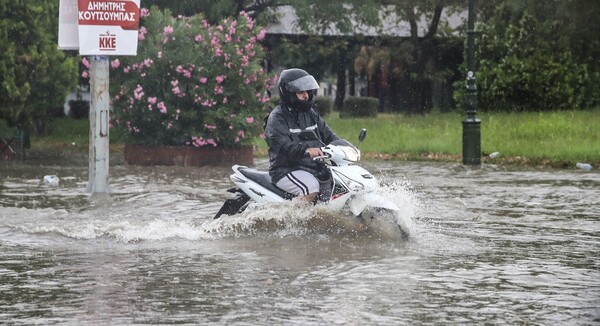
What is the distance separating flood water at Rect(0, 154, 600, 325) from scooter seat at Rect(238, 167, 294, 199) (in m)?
0.17

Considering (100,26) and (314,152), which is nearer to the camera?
(314,152)

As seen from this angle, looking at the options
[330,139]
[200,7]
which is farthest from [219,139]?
[200,7]

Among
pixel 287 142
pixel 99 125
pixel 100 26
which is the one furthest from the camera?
pixel 99 125

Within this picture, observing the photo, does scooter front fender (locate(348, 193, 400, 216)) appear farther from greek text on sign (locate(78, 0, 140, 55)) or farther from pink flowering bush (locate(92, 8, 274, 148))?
pink flowering bush (locate(92, 8, 274, 148))

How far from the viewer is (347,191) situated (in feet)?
41.3

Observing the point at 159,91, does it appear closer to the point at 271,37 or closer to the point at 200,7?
the point at 200,7

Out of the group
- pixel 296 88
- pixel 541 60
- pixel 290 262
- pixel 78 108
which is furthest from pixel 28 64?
pixel 78 108

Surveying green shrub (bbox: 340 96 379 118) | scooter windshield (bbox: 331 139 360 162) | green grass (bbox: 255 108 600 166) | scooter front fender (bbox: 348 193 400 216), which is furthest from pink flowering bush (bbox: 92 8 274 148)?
green shrub (bbox: 340 96 379 118)

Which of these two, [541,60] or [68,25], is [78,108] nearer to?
[541,60]

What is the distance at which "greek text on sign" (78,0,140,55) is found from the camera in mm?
16938

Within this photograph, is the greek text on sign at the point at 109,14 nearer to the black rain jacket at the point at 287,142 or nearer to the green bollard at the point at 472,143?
the black rain jacket at the point at 287,142

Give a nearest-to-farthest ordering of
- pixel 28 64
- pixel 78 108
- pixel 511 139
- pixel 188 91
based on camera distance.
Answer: pixel 188 91 → pixel 28 64 → pixel 511 139 → pixel 78 108

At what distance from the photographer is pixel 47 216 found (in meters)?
15.0

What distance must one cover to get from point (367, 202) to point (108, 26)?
19.8ft
